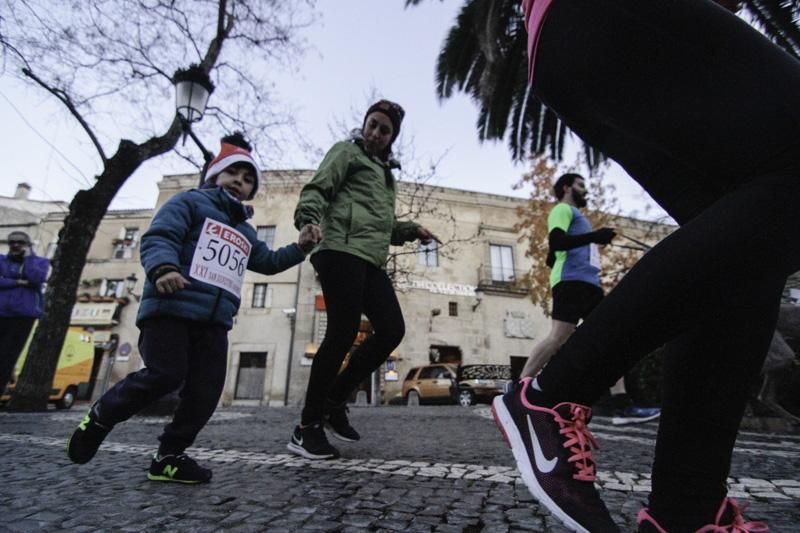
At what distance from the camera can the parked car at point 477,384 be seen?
47.1ft

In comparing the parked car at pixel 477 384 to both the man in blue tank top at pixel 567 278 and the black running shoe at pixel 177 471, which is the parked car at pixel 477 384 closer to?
the man in blue tank top at pixel 567 278

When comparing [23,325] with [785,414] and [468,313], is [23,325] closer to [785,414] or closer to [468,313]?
[785,414]

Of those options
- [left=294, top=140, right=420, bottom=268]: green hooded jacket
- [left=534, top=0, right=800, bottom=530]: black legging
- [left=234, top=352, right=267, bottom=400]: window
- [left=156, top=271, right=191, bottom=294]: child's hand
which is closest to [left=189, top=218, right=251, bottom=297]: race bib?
[left=156, top=271, right=191, bottom=294]: child's hand

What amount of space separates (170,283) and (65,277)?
759 cm

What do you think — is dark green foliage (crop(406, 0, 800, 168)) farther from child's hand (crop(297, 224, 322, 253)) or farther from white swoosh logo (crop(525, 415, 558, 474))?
white swoosh logo (crop(525, 415, 558, 474))

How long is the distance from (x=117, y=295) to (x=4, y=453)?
73.4 ft

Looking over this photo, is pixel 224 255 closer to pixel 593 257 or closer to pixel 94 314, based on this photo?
pixel 593 257

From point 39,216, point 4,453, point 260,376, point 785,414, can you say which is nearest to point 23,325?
point 4,453

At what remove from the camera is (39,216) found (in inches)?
1025

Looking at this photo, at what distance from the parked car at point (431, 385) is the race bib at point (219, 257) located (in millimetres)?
13747

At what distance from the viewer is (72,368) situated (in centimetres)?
1189

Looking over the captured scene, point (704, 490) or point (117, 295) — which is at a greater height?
point (117, 295)

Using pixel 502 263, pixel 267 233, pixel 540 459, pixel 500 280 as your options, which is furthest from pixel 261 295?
pixel 540 459

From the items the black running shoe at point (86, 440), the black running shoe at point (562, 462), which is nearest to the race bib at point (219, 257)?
the black running shoe at point (86, 440)
